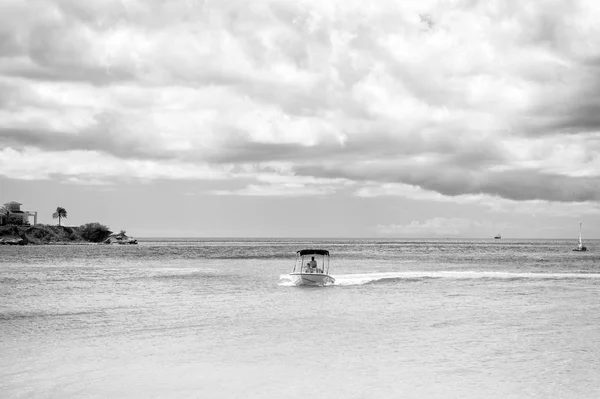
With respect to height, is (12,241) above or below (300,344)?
above

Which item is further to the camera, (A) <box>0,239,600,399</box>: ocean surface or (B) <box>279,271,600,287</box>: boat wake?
(B) <box>279,271,600,287</box>: boat wake

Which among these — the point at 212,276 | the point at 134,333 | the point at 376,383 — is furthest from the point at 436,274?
the point at 376,383

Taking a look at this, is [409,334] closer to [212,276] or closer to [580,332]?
[580,332]

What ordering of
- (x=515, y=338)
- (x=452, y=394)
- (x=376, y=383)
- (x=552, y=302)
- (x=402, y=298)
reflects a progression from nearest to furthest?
(x=452, y=394) < (x=376, y=383) < (x=515, y=338) < (x=552, y=302) < (x=402, y=298)

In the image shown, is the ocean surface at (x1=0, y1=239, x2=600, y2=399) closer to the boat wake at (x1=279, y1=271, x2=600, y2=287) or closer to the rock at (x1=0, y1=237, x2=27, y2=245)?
the boat wake at (x1=279, y1=271, x2=600, y2=287)

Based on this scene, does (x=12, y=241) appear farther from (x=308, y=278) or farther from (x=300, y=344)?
(x=300, y=344)

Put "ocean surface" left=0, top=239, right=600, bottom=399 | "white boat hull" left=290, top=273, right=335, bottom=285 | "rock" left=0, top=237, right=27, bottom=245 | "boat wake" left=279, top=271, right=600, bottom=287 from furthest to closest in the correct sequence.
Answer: "rock" left=0, top=237, right=27, bottom=245
"boat wake" left=279, top=271, right=600, bottom=287
"white boat hull" left=290, top=273, right=335, bottom=285
"ocean surface" left=0, top=239, right=600, bottom=399

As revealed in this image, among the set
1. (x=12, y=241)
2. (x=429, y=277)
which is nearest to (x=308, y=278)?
(x=429, y=277)

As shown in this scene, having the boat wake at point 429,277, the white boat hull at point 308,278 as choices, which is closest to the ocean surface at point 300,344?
the white boat hull at point 308,278

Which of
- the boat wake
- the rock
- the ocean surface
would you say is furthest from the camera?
the rock

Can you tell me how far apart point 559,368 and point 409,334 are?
7515 millimetres

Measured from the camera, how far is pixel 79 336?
2620 centimetres

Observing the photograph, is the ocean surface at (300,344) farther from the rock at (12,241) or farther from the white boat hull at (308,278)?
the rock at (12,241)

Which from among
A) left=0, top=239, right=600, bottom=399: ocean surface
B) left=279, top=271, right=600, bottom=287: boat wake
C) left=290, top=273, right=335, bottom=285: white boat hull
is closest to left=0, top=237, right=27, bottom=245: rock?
left=279, top=271, right=600, bottom=287: boat wake
